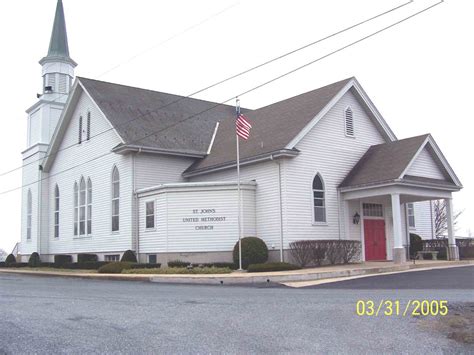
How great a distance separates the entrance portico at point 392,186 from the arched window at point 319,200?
1089 millimetres

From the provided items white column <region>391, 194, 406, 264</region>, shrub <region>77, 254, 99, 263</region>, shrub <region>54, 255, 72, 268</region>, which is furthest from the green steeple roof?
Answer: white column <region>391, 194, 406, 264</region>

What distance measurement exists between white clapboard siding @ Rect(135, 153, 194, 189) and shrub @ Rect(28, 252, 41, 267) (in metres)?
11.7

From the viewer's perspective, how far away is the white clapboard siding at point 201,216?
87.0ft

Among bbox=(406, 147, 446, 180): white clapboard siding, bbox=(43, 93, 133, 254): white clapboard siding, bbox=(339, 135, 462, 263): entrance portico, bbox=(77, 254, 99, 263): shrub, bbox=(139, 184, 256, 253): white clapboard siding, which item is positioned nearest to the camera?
bbox=(339, 135, 462, 263): entrance portico

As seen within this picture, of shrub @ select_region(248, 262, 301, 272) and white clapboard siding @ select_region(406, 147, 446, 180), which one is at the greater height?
white clapboard siding @ select_region(406, 147, 446, 180)

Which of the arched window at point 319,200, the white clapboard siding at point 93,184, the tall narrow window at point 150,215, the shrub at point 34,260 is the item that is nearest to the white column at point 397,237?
the arched window at point 319,200

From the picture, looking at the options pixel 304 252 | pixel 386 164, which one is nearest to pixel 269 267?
pixel 304 252

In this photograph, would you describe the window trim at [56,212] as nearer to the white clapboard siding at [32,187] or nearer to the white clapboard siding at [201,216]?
the white clapboard siding at [32,187]

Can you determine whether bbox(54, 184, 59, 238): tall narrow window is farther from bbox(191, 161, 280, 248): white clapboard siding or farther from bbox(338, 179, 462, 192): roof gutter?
bbox(338, 179, 462, 192): roof gutter

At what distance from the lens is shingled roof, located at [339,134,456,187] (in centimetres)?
2595

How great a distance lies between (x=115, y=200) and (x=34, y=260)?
31.4ft
